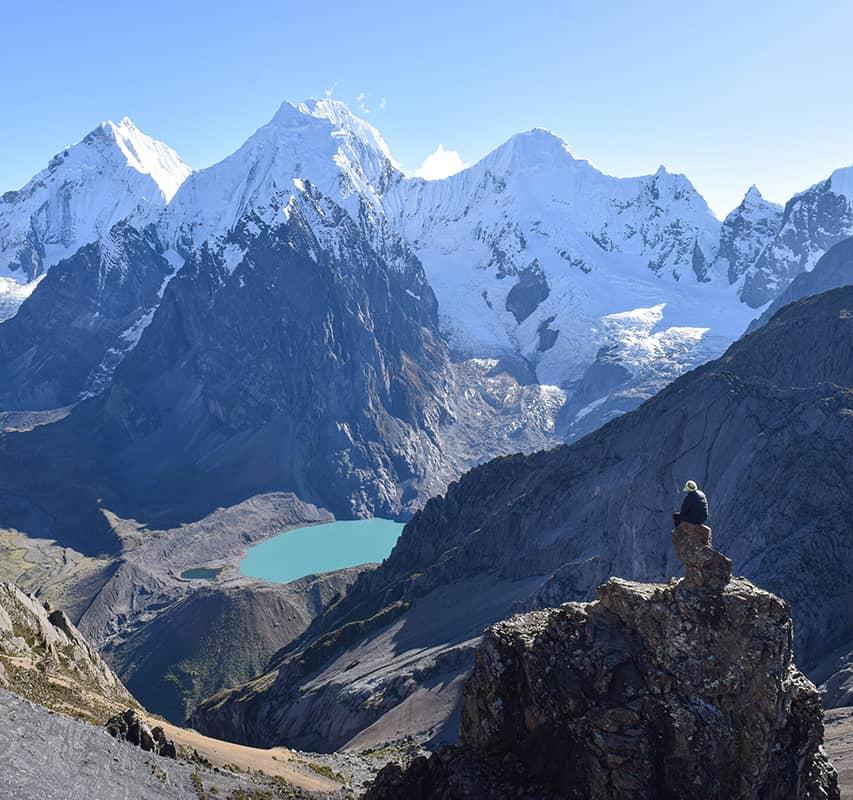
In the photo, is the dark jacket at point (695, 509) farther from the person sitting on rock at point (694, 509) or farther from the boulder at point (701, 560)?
the boulder at point (701, 560)

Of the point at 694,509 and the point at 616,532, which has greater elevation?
the point at 694,509

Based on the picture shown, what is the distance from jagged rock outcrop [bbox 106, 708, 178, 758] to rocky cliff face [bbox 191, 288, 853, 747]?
37364 mm

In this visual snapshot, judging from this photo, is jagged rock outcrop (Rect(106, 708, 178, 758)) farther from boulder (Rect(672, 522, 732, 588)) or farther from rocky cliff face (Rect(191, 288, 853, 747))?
rocky cliff face (Rect(191, 288, 853, 747))

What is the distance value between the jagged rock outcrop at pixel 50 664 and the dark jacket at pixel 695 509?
1289 inches

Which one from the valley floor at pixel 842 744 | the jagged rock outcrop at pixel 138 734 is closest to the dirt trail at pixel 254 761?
the jagged rock outcrop at pixel 138 734

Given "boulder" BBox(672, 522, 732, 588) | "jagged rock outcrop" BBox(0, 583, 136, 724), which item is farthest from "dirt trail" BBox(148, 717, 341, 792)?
"boulder" BBox(672, 522, 732, 588)

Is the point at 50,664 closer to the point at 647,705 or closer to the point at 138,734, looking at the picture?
the point at 138,734

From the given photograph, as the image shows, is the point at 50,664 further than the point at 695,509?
Yes

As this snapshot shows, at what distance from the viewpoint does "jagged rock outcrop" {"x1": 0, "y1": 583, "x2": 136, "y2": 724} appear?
44469 mm

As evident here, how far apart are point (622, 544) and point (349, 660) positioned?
36146 mm

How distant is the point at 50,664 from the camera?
5284 centimetres

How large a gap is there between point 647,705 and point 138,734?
97.8 feet

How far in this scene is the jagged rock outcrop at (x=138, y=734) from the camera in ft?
140

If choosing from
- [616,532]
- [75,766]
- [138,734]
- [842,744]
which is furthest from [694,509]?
[616,532]
